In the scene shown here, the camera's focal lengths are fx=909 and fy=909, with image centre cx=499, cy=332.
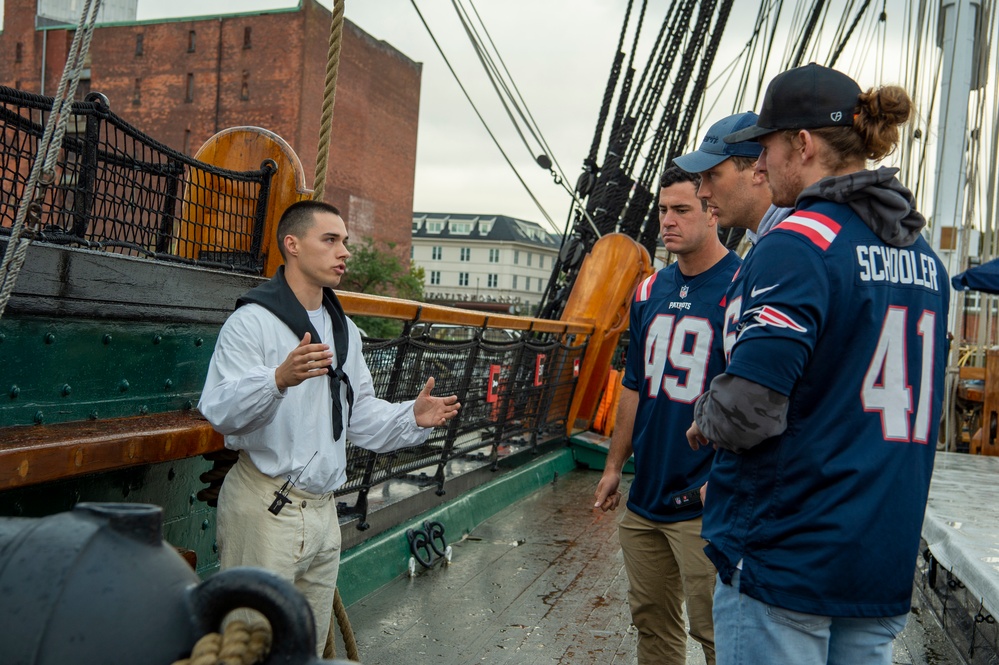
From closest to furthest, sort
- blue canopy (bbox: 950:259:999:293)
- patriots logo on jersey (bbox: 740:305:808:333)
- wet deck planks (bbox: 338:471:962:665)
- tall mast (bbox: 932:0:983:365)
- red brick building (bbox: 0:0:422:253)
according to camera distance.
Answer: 1. patriots logo on jersey (bbox: 740:305:808:333)
2. wet deck planks (bbox: 338:471:962:665)
3. blue canopy (bbox: 950:259:999:293)
4. tall mast (bbox: 932:0:983:365)
5. red brick building (bbox: 0:0:422:253)

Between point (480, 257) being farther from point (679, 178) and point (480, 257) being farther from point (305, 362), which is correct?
point (305, 362)

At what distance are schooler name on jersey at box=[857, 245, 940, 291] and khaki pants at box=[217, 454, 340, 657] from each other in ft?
6.26

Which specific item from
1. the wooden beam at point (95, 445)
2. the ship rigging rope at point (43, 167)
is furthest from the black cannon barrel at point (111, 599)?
the wooden beam at point (95, 445)

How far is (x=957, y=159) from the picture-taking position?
12070mm

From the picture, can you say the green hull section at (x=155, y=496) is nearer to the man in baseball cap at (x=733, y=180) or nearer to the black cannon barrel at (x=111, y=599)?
the black cannon barrel at (x=111, y=599)

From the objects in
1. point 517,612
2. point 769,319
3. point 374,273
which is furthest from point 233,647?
point 374,273

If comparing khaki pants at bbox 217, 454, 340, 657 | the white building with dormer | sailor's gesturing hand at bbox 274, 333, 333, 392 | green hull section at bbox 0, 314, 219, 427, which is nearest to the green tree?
green hull section at bbox 0, 314, 219, 427

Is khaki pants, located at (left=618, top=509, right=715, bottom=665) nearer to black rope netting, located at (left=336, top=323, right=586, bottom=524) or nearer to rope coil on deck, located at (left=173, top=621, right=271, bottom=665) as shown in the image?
black rope netting, located at (left=336, top=323, right=586, bottom=524)

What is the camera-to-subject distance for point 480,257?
10225 cm

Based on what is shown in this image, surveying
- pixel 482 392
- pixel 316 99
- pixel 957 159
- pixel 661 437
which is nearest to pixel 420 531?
pixel 482 392

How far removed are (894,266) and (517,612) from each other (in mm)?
3455

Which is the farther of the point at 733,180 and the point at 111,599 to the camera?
the point at 733,180

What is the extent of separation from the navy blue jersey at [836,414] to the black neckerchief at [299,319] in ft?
5.15

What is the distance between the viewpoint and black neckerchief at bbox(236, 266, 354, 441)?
3.00 m
